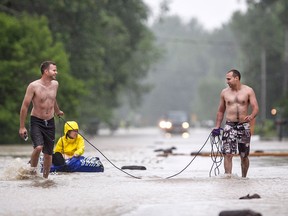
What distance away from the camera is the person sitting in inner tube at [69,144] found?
1557 cm

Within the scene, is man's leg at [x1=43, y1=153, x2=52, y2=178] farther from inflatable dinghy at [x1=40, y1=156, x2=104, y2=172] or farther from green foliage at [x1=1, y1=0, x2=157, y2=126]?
green foliage at [x1=1, y1=0, x2=157, y2=126]

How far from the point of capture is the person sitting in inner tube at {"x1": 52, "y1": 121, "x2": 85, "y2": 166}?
15570 mm

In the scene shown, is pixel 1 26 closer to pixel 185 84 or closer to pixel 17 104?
pixel 17 104

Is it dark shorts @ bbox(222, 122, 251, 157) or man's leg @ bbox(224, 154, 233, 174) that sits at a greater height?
dark shorts @ bbox(222, 122, 251, 157)

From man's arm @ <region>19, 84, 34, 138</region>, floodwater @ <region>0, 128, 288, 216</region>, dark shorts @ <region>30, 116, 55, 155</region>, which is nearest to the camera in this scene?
floodwater @ <region>0, 128, 288, 216</region>

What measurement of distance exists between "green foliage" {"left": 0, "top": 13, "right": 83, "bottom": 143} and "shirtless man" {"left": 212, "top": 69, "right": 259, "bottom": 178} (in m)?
20.1

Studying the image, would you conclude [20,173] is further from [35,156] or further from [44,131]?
[44,131]

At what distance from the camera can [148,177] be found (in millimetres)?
14461

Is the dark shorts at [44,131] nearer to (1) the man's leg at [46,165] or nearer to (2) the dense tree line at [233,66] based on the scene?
(1) the man's leg at [46,165]

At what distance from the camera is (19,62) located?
1363 inches

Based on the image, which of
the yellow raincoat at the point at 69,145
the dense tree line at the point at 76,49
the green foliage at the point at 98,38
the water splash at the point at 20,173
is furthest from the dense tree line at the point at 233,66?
the water splash at the point at 20,173

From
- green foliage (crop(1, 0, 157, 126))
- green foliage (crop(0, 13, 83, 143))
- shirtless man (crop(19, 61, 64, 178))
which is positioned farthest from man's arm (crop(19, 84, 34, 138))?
green foliage (crop(1, 0, 157, 126))

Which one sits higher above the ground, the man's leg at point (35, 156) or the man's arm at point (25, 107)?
the man's arm at point (25, 107)

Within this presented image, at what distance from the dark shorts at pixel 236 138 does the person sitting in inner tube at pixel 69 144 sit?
9.69 ft
